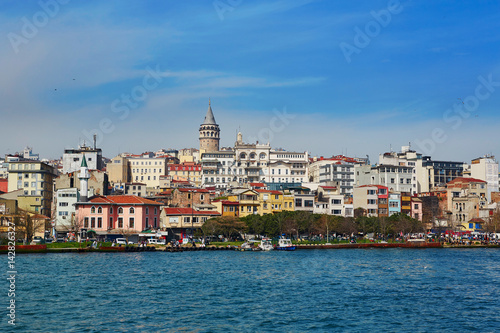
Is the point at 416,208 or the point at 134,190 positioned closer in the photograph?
the point at 416,208

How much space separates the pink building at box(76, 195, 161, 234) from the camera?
8388 centimetres

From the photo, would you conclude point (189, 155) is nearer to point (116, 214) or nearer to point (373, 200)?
point (373, 200)

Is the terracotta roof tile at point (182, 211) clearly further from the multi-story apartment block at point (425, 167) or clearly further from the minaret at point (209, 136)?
the minaret at point (209, 136)

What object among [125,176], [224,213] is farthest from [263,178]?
[224,213]

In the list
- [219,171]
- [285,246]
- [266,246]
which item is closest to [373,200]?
[285,246]

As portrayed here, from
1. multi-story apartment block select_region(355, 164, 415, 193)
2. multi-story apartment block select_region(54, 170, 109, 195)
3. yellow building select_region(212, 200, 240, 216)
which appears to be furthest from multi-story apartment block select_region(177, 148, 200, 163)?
yellow building select_region(212, 200, 240, 216)

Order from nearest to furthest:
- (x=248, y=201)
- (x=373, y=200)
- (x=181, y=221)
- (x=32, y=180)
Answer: (x=181, y=221) → (x=248, y=201) → (x=32, y=180) → (x=373, y=200)

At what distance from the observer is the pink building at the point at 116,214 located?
275ft

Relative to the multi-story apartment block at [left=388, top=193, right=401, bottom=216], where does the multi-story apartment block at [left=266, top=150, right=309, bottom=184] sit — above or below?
above

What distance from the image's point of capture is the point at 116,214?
8550 centimetres

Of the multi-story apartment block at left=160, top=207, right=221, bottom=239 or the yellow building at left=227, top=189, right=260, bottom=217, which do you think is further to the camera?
the yellow building at left=227, top=189, right=260, bottom=217

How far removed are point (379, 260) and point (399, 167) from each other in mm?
55813

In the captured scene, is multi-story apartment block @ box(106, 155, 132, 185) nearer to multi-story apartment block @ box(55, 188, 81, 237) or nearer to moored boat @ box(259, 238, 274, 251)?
multi-story apartment block @ box(55, 188, 81, 237)

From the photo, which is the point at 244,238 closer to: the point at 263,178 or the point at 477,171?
the point at 263,178
